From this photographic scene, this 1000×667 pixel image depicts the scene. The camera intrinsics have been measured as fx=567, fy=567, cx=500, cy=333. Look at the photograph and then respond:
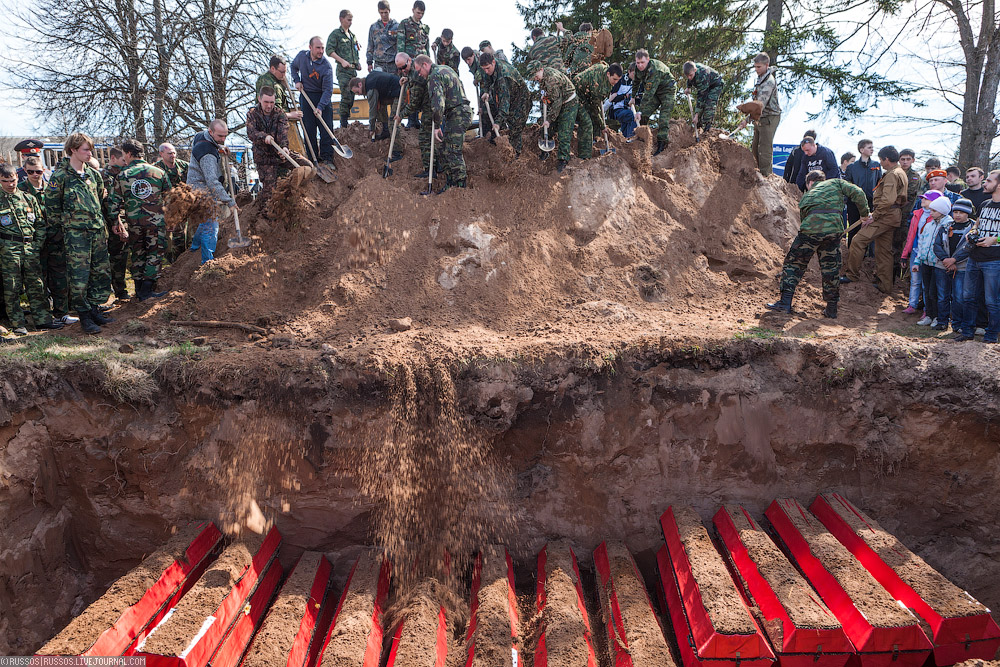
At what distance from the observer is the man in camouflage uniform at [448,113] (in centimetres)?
702

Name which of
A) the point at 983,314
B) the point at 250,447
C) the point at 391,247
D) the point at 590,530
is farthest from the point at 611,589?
the point at 983,314

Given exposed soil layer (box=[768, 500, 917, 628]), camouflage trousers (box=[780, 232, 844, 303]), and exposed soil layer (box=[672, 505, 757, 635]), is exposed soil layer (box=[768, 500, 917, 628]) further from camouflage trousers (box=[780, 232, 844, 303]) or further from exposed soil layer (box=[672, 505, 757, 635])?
camouflage trousers (box=[780, 232, 844, 303])

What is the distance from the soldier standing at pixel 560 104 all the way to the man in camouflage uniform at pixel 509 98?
30 centimetres

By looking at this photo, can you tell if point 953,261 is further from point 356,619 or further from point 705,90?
point 356,619

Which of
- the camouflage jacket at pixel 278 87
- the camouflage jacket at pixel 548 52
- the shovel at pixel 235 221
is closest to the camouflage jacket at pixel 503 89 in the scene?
the camouflage jacket at pixel 548 52

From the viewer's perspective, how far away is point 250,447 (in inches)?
211

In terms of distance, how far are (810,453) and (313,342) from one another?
17.3 feet

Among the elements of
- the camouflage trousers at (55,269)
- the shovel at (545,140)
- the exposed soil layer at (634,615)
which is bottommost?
the exposed soil layer at (634,615)

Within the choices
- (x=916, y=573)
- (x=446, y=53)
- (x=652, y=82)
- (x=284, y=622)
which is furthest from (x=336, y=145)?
(x=916, y=573)

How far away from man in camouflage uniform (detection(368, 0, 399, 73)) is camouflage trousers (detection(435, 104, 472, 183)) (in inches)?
82.8

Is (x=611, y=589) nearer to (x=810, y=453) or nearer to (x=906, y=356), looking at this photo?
(x=810, y=453)

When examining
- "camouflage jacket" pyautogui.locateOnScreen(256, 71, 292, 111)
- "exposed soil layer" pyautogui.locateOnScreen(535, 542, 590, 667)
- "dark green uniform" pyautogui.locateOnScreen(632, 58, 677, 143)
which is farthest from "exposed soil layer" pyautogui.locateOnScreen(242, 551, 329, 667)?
"dark green uniform" pyautogui.locateOnScreen(632, 58, 677, 143)

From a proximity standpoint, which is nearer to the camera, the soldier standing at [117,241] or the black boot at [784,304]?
the soldier standing at [117,241]

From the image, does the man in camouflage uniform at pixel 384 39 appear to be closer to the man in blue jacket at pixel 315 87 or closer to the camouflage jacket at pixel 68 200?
the man in blue jacket at pixel 315 87
